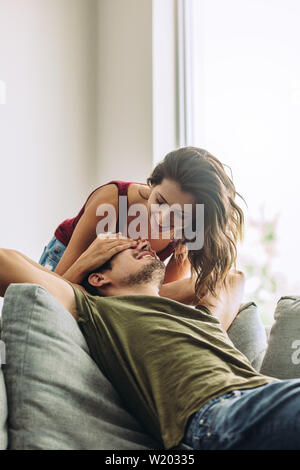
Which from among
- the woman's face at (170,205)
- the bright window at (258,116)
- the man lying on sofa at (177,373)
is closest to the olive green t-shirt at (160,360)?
the man lying on sofa at (177,373)

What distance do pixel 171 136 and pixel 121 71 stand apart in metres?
0.56

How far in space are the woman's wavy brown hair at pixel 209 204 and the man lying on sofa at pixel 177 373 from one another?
14.6 inches

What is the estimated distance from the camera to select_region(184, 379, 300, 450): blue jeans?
103cm

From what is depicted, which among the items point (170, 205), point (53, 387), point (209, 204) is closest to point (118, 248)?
point (170, 205)

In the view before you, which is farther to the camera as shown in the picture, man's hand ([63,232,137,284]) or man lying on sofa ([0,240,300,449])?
man's hand ([63,232,137,284])

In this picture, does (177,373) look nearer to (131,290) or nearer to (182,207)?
(131,290)

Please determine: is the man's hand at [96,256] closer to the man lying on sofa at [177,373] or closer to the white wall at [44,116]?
the man lying on sofa at [177,373]

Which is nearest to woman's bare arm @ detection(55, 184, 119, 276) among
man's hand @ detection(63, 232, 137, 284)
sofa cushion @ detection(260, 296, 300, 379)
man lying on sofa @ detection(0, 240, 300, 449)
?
man's hand @ detection(63, 232, 137, 284)

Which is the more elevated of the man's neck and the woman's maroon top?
the woman's maroon top

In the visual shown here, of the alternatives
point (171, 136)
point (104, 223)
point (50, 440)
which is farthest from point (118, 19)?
point (50, 440)

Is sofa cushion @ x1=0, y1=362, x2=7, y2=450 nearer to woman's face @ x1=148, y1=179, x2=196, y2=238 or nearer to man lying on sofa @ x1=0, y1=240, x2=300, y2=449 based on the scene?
man lying on sofa @ x1=0, y1=240, x2=300, y2=449

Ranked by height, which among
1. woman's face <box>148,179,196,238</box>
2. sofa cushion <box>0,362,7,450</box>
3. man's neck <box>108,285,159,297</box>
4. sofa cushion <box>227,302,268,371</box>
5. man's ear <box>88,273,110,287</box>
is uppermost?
woman's face <box>148,179,196,238</box>

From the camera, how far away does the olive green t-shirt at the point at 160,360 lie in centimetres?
118

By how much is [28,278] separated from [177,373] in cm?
46
